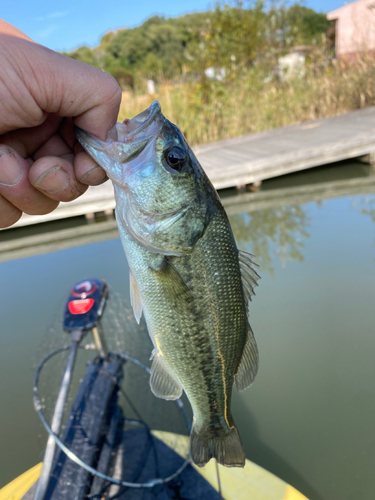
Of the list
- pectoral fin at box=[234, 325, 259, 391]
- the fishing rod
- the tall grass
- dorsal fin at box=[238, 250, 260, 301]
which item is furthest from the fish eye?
the tall grass

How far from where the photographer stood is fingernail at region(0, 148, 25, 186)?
111 centimetres

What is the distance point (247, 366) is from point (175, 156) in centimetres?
74

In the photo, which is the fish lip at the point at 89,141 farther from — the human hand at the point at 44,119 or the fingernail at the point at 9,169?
the fingernail at the point at 9,169

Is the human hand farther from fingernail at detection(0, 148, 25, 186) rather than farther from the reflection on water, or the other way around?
the reflection on water

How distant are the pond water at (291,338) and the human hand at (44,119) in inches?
61.2

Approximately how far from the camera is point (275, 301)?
3709 mm

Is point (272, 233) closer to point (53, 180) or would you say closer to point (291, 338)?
point (291, 338)

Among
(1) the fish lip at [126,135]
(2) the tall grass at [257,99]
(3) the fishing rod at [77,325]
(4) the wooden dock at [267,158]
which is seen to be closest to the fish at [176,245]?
(1) the fish lip at [126,135]

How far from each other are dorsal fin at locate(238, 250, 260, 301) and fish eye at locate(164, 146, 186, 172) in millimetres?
351

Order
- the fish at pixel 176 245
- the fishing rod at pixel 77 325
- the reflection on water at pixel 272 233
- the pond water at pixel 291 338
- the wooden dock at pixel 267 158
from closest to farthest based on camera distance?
the fish at pixel 176 245, the fishing rod at pixel 77 325, the pond water at pixel 291 338, the reflection on water at pixel 272 233, the wooden dock at pixel 267 158

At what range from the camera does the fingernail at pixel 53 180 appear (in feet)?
3.76

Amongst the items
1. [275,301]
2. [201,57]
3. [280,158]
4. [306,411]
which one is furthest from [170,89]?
[306,411]

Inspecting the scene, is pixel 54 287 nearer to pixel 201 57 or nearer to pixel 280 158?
pixel 280 158

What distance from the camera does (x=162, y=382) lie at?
129cm
